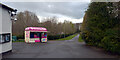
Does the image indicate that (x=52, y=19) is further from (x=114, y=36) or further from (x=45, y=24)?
(x=114, y=36)

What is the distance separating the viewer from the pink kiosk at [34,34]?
16.3m

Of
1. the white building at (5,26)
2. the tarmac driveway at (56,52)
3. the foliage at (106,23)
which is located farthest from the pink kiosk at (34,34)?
the foliage at (106,23)

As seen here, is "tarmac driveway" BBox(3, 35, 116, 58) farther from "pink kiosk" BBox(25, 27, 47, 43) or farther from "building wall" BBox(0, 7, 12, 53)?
"pink kiosk" BBox(25, 27, 47, 43)

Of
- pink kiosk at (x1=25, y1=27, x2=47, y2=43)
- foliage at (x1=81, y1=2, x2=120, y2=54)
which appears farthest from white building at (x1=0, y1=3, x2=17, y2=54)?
foliage at (x1=81, y1=2, x2=120, y2=54)

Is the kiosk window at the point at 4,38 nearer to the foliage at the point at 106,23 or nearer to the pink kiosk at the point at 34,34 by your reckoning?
the pink kiosk at the point at 34,34

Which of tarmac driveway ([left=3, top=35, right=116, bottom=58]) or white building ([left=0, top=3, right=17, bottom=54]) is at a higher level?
white building ([left=0, top=3, right=17, bottom=54])

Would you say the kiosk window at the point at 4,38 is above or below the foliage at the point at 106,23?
below

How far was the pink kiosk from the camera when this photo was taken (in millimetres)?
16314

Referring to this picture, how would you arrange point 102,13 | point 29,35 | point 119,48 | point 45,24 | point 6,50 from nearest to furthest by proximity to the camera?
point 119,48
point 6,50
point 102,13
point 29,35
point 45,24

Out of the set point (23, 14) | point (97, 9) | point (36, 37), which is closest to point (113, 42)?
point (97, 9)

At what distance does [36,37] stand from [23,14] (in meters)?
13.3

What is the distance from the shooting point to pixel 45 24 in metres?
25.7

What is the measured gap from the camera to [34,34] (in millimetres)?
16844

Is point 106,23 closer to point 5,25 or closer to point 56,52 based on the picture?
point 56,52
